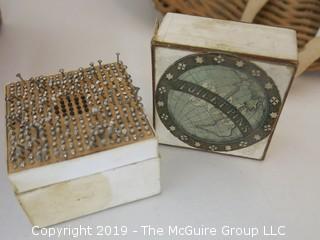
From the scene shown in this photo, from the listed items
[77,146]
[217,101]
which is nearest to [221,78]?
[217,101]

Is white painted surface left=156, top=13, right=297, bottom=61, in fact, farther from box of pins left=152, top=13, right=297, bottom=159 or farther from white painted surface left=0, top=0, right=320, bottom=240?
white painted surface left=0, top=0, right=320, bottom=240

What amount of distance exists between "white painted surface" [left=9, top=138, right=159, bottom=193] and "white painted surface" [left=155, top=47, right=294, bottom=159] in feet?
0.29

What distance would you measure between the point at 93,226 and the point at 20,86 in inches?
6.6

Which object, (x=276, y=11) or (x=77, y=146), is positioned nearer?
(x=77, y=146)

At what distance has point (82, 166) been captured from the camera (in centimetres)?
37

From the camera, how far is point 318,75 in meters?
0.59

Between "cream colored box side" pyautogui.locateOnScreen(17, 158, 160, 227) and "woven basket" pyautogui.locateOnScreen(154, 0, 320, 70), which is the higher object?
"woven basket" pyautogui.locateOnScreen(154, 0, 320, 70)

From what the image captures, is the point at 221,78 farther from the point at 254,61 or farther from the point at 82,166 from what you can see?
the point at 82,166

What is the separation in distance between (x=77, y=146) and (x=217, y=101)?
0.16 meters

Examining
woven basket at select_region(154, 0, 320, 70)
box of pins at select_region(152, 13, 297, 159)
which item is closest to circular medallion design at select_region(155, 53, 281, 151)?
box of pins at select_region(152, 13, 297, 159)

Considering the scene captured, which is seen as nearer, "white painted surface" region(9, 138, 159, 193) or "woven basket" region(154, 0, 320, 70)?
"white painted surface" region(9, 138, 159, 193)

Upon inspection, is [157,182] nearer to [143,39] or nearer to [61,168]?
[61,168]

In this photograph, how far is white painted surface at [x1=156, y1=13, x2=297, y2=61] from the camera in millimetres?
394

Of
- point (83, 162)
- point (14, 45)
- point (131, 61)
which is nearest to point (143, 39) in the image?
point (131, 61)
